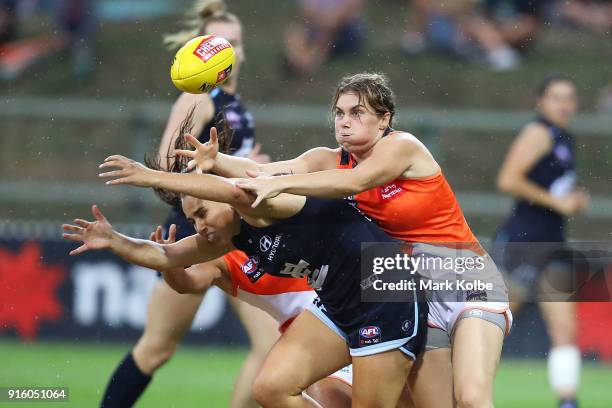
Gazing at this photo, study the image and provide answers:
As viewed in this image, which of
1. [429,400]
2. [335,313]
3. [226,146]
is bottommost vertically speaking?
[429,400]

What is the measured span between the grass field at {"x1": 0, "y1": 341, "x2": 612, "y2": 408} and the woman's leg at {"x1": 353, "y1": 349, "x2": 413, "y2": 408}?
263 centimetres

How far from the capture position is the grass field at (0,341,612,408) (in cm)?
776

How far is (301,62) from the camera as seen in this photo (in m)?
13.7

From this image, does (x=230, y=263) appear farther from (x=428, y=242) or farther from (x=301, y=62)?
(x=301, y=62)

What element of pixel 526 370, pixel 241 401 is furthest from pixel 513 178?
pixel 241 401

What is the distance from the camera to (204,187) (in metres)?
4.50

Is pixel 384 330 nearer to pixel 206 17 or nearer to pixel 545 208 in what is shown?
pixel 206 17

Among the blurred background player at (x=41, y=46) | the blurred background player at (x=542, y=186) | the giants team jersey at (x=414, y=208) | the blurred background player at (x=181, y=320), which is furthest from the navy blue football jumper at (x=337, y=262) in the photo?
the blurred background player at (x=41, y=46)

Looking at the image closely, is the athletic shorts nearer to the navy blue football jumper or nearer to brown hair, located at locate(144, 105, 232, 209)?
the navy blue football jumper

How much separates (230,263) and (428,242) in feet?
3.23

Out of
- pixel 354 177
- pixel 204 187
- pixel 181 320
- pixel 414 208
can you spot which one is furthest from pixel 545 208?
pixel 204 187

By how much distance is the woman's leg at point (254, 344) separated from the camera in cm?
612

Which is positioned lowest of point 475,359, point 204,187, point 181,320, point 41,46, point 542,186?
point 181,320

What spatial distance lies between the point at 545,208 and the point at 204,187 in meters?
4.03
